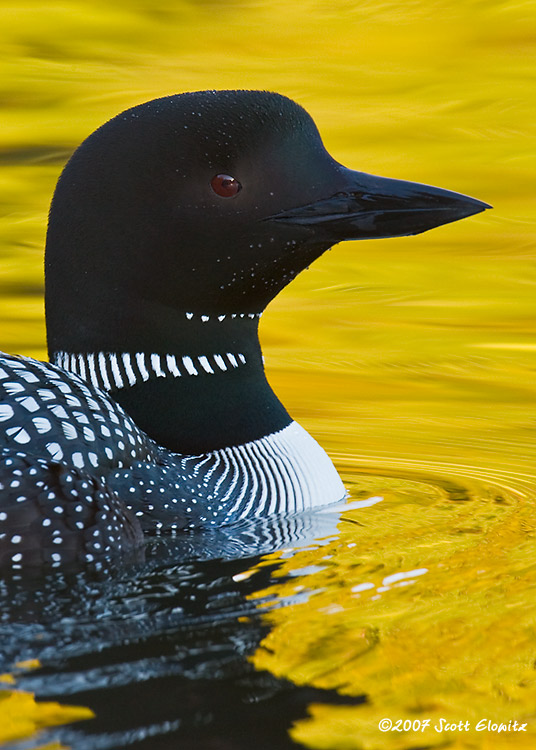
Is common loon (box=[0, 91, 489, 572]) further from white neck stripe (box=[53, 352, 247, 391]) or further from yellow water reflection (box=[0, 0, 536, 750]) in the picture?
yellow water reflection (box=[0, 0, 536, 750])

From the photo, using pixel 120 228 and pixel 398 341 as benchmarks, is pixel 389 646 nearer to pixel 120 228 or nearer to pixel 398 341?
pixel 120 228

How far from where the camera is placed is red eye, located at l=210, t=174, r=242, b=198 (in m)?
3.74

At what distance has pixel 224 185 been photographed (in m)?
3.74

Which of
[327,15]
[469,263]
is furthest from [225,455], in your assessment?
[327,15]

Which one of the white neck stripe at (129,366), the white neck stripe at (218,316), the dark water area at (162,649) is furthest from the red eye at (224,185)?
the dark water area at (162,649)

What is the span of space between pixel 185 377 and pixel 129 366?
156mm

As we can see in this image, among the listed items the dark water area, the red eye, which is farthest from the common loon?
the dark water area

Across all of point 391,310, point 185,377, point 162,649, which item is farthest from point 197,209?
point 391,310

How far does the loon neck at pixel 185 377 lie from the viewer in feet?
12.6

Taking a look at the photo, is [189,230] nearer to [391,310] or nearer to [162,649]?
[162,649]

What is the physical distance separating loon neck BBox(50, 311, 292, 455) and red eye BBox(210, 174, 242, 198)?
34 cm

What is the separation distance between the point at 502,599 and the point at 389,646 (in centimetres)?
44

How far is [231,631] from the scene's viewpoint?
121 inches

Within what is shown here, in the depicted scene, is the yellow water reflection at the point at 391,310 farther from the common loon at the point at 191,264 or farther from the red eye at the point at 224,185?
the red eye at the point at 224,185
